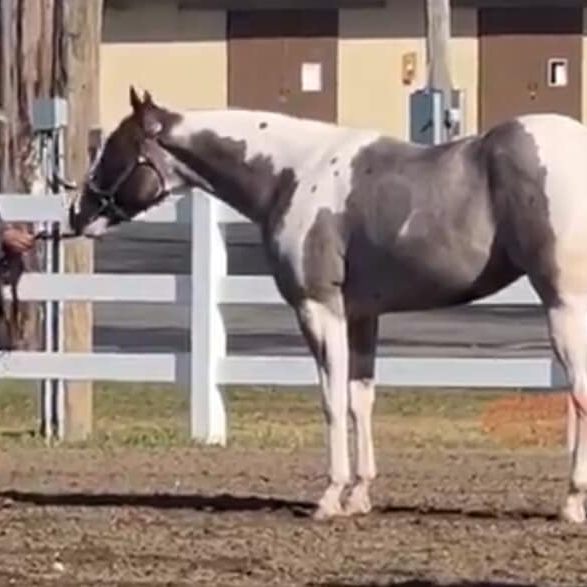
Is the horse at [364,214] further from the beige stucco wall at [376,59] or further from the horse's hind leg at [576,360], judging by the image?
the beige stucco wall at [376,59]

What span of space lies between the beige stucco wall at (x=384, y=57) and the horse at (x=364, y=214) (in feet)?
120

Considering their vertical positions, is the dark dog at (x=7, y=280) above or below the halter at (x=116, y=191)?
below

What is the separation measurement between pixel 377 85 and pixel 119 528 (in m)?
37.9

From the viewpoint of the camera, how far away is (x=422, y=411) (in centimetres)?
1828

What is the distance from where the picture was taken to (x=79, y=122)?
17.5 meters

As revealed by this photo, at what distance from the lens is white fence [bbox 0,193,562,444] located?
16.3 metres

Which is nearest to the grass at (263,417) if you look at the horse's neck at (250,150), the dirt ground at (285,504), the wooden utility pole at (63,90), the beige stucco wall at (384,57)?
the dirt ground at (285,504)

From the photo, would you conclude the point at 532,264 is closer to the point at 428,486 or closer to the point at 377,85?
the point at 428,486

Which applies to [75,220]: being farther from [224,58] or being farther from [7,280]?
[224,58]

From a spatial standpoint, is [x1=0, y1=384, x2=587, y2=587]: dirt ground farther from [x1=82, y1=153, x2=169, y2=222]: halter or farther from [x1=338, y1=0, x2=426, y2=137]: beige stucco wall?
[x1=338, y1=0, x2=426, y2=137]: beige stucco wall

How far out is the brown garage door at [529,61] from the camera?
161 ft

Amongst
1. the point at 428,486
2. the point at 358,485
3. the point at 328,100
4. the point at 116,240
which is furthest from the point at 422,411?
the point at 328,100

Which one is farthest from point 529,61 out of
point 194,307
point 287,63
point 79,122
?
point 194,307

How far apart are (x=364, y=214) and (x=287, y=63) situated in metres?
38.1
